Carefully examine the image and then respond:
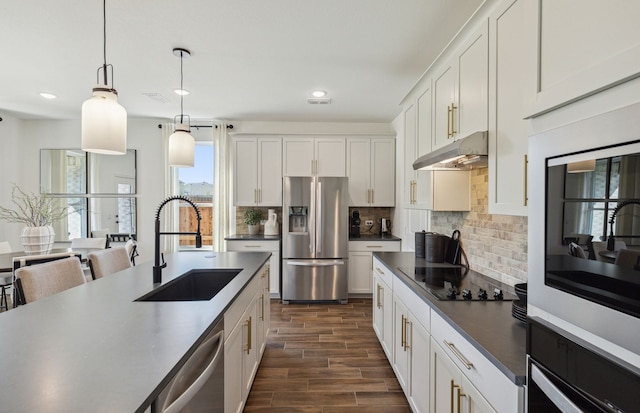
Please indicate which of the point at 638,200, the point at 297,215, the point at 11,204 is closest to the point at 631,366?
the point at 638,200

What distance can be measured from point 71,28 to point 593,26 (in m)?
3.00

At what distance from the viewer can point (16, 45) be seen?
7.97ft

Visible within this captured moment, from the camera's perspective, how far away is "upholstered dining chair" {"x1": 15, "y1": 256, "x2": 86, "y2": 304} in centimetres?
169

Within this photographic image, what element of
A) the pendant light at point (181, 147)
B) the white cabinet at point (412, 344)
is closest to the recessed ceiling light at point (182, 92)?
the pendant light at point (181, 147)

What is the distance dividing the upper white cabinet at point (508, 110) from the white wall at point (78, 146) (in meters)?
4.59

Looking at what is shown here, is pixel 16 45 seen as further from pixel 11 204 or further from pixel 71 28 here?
pixel 11 204

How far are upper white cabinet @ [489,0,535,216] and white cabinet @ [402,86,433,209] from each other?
2.67ft

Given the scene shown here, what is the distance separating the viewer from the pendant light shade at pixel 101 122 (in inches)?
62.0

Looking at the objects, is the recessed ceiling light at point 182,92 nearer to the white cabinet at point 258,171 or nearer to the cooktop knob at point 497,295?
the white cabinet at point 258,171

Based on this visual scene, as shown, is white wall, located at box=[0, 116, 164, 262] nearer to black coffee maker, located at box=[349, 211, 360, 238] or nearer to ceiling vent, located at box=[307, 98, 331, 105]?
ceiling vent, located at box=[307, 98, 331, 105]

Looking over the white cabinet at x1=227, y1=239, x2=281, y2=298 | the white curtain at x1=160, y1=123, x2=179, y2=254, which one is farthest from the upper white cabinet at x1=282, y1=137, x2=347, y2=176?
the white curtain at x1=160, y1=123, x2=179, y2=254

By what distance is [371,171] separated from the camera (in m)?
4.52

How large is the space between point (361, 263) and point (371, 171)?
4.49 feet

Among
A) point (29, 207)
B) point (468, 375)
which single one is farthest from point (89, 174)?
point (468, 375)
